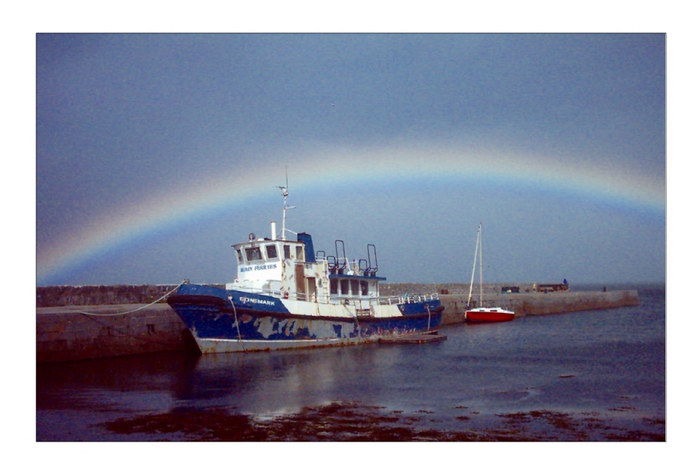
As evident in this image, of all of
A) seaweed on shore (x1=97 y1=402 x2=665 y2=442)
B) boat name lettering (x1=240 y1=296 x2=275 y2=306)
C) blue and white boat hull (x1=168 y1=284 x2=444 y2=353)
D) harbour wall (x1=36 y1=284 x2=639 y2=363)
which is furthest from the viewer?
boat name lettering (x1=240 y1=296 x2=275 y2=306)

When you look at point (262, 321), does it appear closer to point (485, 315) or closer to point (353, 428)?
point (353, 428)

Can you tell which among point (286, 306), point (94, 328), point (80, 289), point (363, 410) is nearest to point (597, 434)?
point (363, 410)

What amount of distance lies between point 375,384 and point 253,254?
636cm

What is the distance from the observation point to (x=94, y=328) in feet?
48.7

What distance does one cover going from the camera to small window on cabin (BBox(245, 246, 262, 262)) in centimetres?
1742

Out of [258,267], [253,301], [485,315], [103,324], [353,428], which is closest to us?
[353,428]

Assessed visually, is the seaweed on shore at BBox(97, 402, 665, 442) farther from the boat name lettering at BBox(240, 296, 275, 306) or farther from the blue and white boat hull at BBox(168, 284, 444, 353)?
the boat name lettering at BBox(240, 296, 275, 306)

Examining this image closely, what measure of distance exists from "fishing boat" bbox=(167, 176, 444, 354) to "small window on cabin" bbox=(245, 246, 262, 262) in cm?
3

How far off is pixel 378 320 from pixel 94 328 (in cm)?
823

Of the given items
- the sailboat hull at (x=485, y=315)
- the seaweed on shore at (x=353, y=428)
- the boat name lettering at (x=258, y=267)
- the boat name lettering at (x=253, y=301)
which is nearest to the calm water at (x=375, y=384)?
the seaweed on shore at (x=353, y=428)

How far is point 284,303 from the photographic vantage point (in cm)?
1659

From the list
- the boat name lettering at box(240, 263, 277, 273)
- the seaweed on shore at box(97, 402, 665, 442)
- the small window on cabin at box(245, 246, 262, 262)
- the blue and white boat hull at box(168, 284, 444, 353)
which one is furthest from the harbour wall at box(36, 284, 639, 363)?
the seaweed on shore at box(97, 402, 665, 442)

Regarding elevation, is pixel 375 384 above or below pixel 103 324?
below

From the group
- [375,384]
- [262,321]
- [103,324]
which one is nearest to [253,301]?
[262,321]
